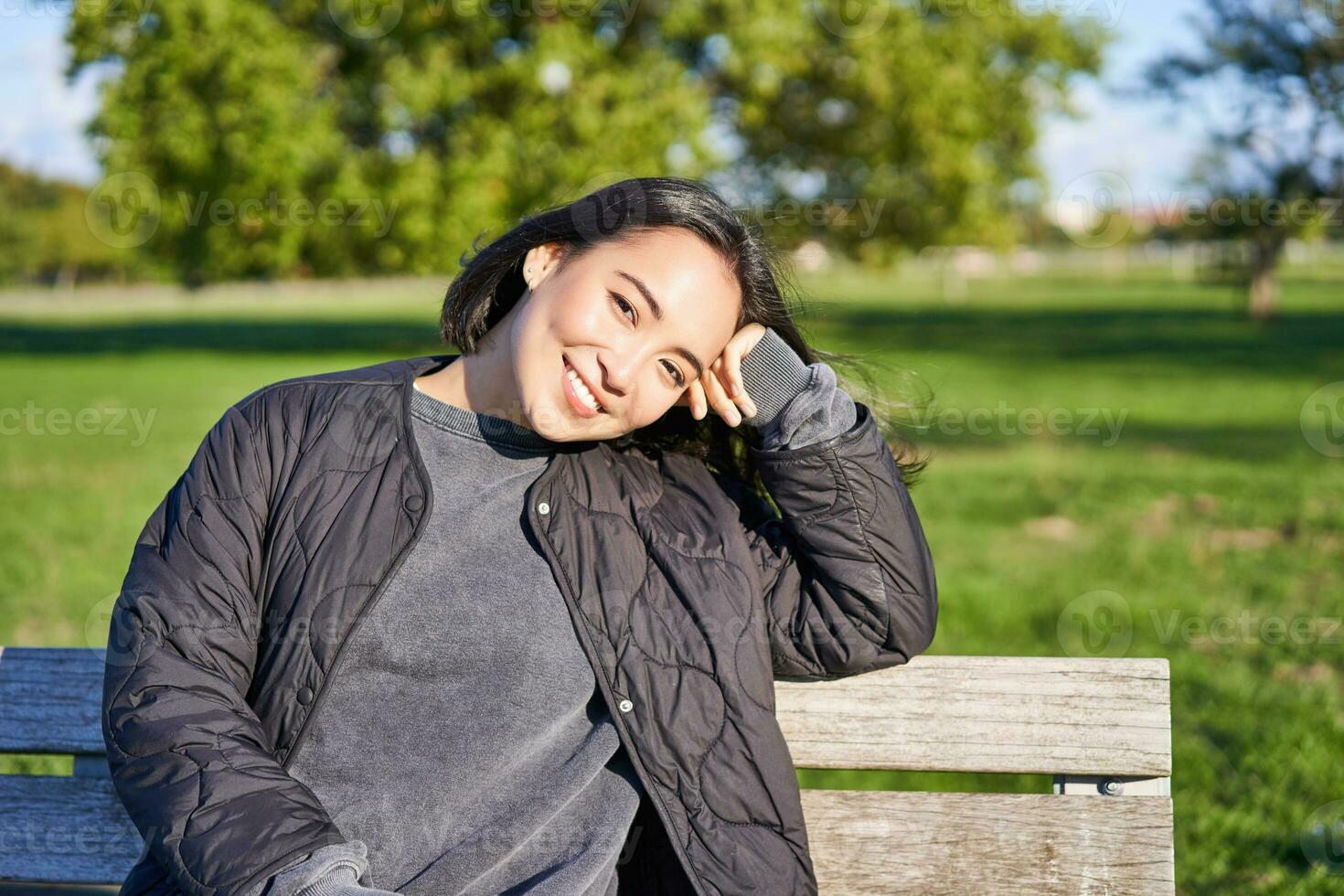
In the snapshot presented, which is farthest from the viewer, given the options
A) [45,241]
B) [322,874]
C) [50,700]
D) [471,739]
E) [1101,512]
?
[45,241]

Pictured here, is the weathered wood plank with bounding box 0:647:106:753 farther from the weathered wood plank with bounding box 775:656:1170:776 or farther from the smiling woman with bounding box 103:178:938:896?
the weathered wood plank with bounding box 775:656:1170:776

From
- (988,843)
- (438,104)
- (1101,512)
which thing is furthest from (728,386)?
(438,104)

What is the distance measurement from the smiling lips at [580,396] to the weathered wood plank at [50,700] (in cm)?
96

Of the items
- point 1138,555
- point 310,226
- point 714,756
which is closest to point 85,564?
point 1138,555

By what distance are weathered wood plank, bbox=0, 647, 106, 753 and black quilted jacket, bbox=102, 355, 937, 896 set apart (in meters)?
0.40

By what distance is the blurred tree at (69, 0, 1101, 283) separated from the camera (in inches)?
750

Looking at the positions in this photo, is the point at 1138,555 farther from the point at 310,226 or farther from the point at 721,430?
the point at 310,226

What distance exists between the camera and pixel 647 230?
226cm

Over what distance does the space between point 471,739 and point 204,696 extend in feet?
1.34

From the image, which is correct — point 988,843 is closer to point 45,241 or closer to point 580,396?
point 580,396

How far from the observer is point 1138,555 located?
770 centimetres

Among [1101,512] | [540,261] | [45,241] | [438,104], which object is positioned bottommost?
[45,241]

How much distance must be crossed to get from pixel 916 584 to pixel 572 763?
0.64 metres

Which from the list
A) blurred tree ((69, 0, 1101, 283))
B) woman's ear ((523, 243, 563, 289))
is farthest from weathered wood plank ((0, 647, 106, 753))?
blurred tree ((69, 0, 1101, 283))
